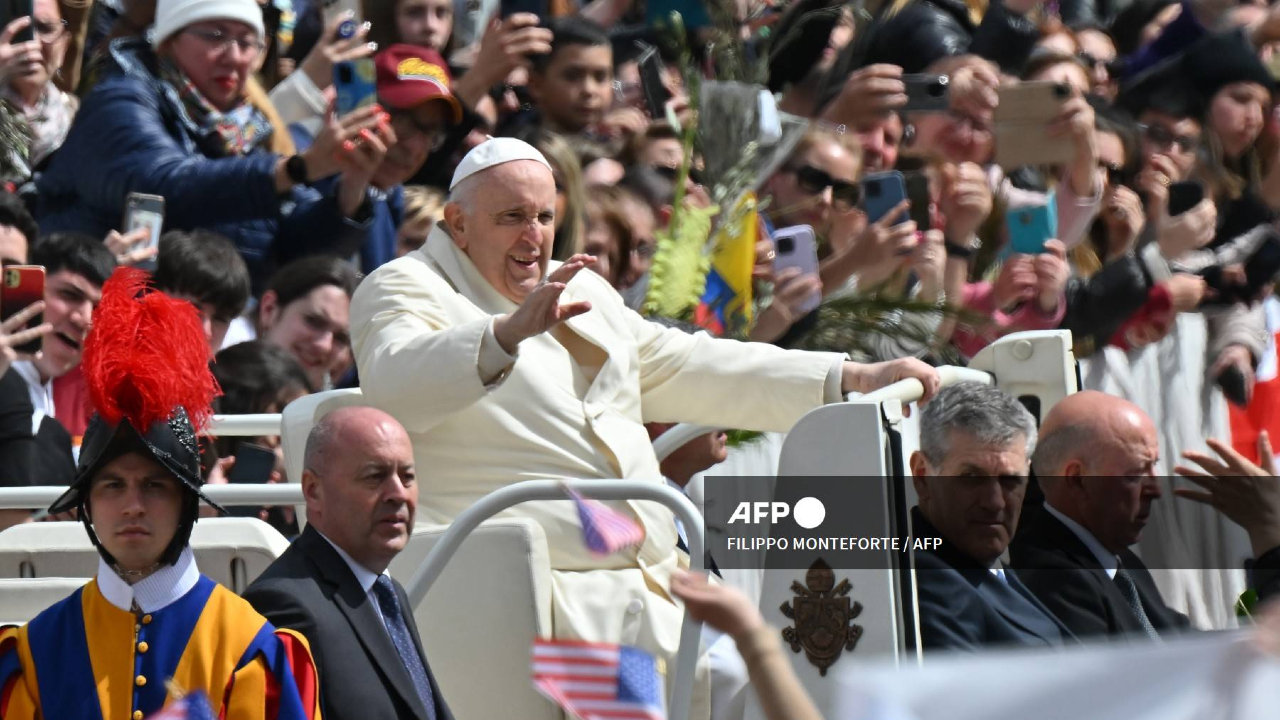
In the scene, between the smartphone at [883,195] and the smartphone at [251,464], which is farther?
the smartphone at [883,195]

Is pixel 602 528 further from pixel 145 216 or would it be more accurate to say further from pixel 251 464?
pixel 145 216

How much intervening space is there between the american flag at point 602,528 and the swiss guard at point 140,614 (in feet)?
2.71

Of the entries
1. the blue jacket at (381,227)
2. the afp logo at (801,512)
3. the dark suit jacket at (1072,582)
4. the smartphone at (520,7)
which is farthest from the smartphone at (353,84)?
the dark suit jacket at (1072,582)

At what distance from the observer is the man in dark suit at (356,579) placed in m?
4.49

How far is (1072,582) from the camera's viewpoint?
18.7 ft

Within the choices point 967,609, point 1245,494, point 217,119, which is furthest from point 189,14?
point 1245,494

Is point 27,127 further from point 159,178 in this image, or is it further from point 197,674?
point 197,674

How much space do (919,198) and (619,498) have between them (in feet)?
12.5

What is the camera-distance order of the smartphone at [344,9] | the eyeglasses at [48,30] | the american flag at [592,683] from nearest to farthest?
the american flag at [592,683] → the eyeglasses at [48,30] → the smartphone at [344,9]

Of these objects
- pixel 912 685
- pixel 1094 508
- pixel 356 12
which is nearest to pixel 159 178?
pixel 356 12

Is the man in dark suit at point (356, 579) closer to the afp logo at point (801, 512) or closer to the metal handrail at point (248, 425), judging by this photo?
the afp logo at point (801, 512)

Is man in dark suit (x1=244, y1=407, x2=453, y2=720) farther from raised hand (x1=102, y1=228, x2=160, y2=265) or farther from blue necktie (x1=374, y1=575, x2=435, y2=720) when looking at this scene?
raised hand (x1=102, y1=228, x2=160, y2=265)

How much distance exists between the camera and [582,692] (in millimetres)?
3934

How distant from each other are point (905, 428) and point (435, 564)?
172 centimetres
